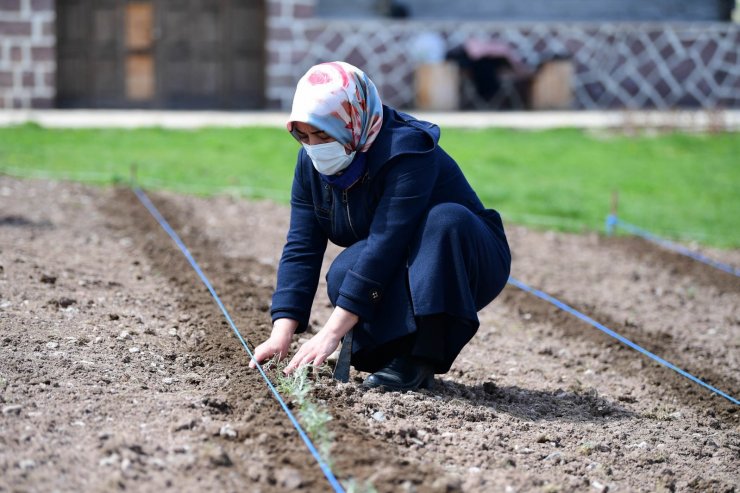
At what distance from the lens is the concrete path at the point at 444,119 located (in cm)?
1362

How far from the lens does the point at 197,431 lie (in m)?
3.36

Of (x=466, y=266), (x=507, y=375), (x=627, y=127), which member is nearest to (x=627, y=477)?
(x=466, y=266)

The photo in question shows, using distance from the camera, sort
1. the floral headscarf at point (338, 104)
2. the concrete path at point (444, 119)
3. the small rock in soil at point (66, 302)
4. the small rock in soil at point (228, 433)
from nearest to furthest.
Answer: the small rock in soil at point (228, 433)
the floral headscarf at point (338, 104)
the small rock in soil at point (66, 302)
the concrete path at point (444, 119)

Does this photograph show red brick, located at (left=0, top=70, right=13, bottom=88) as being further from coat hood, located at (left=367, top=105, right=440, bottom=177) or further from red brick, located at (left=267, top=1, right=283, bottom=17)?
coat hood, located at (left=367, top=105, right=440, bottom=177)

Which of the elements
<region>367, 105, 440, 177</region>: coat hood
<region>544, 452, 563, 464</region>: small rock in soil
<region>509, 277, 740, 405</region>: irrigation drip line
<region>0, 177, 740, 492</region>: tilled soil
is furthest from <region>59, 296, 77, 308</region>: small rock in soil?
<region>509, 277, 740, 405</region>: irrigation drip line

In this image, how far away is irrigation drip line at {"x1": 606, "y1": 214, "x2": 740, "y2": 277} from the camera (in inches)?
290

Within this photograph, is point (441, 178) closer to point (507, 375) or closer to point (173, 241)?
point (507, 375)

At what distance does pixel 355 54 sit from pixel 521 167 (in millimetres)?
4959

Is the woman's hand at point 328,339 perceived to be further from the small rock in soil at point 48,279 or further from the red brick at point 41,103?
the red brick at point 41,103

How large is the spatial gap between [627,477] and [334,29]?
1260 centimetres

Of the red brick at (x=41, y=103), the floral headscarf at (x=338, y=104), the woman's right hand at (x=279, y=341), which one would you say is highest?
the floral headscarf at (x=338, y=104)

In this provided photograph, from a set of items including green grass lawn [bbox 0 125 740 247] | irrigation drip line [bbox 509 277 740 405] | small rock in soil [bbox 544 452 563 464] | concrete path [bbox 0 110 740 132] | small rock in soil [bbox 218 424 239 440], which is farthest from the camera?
concrete path [bbox 0 110 740 132]

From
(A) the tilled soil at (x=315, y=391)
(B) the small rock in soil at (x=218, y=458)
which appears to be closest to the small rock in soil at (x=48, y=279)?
(A) the tilled soil at (x=315, y=391)

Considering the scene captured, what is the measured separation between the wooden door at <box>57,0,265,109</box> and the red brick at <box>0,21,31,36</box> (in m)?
0.99
